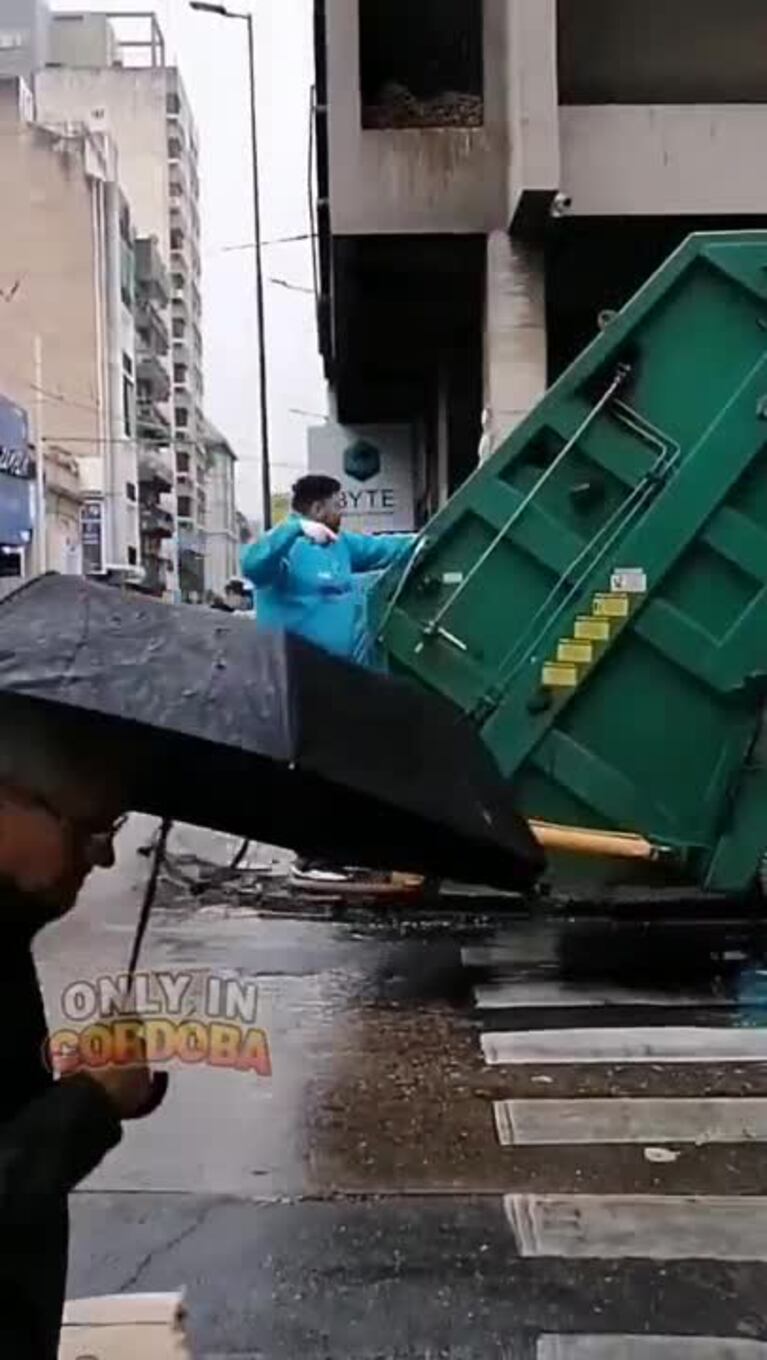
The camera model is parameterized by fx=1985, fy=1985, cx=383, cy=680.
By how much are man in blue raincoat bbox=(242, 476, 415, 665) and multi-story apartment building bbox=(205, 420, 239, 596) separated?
435 ft

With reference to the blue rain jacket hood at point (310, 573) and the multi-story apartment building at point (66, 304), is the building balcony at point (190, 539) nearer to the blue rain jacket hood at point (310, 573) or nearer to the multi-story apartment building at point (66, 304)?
the multi-story apartment building at point (66, 304)

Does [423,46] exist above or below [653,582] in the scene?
above

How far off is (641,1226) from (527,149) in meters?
11.8

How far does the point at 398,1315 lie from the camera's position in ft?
15.5

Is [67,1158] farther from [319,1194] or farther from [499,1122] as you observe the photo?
[499,1122]

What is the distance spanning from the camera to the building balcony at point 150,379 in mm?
104250

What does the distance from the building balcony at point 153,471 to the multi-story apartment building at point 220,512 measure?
29.2 m

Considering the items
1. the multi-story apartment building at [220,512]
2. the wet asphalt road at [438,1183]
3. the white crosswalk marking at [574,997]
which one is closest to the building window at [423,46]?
the white crosswalk marking at [574,997]

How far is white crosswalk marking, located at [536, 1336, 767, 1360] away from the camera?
14.6 feet

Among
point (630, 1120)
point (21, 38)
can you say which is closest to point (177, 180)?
point (21, 38)

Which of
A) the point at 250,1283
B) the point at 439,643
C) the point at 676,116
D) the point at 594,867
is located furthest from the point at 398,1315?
the point at 676,116

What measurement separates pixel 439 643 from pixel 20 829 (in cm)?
623

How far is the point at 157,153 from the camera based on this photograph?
369 feet

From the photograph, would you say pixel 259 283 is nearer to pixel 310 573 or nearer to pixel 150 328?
pixel 310 573
